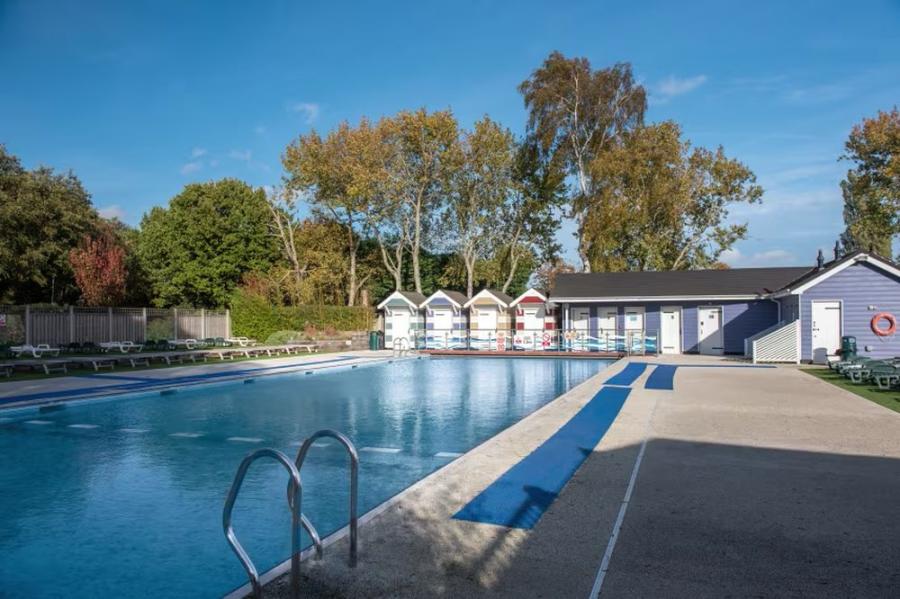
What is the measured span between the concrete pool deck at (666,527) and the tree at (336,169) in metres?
31.0

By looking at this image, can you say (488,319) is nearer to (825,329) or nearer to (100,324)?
(825,329)

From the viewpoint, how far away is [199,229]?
4100 centimetres

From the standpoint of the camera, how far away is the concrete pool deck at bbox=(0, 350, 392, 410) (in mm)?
13430

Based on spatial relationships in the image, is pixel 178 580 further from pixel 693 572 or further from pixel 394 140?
pixel 394 140

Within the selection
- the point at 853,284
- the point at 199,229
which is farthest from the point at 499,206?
the point at 853,284

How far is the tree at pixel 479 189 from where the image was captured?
38.4m

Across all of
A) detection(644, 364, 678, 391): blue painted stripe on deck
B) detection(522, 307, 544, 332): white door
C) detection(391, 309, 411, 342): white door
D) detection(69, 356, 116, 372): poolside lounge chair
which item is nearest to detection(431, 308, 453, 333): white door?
detection(391, 309, 411, 342): white door

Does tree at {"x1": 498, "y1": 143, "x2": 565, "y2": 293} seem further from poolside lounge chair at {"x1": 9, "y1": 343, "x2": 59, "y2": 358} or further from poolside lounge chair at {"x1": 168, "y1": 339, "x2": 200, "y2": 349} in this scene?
poolside lounge chair at {"x1": 9, "y1": 343, "x2": 59, "y2": 358}

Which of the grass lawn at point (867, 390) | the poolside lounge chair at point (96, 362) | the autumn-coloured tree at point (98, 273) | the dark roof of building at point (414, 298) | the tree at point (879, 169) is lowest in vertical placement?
the grass lawn at point (867, 390)

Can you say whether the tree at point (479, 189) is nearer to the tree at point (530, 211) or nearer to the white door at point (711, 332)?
the tree at point (530, 211)

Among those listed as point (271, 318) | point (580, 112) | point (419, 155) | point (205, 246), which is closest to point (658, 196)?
point (580, 112)

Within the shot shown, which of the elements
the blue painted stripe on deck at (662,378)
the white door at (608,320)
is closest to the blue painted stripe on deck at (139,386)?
the blue painted stripe on deck at (662,378)

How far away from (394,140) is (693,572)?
36240mm

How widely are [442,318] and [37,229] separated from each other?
20796mm
